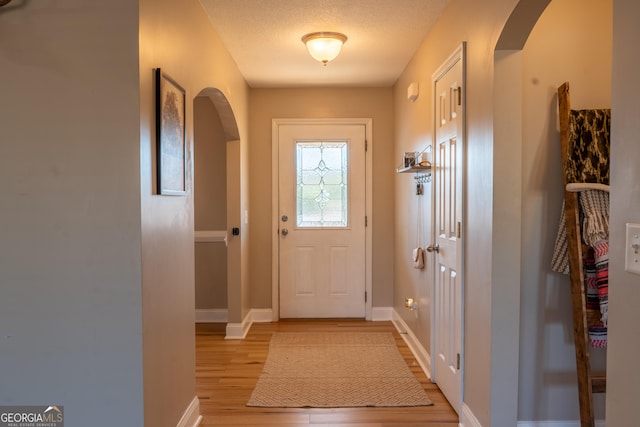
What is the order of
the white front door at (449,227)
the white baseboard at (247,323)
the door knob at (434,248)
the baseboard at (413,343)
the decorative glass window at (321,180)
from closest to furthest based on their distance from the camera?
the white front door at (449,227), the door knob at (434,248), the baseboard at (413,343), the white baseboard at (247,323), the decorative glass window at (321,180)

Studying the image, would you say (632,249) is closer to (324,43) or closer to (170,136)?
(170,136)

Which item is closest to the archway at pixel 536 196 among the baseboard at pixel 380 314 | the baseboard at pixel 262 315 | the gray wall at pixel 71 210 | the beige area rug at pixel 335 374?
the beige area rug at pixel 335 374

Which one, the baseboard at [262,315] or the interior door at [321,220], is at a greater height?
the interior door at [321,220]

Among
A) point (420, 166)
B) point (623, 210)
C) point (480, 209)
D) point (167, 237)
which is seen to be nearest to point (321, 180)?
point (420, 166)

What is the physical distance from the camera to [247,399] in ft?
9.04

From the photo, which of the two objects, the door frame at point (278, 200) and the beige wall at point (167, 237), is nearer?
the beige wall at point (167, 237)

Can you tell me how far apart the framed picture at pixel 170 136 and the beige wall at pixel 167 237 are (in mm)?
46

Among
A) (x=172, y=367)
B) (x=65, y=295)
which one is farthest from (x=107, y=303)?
(x=172, y=367)

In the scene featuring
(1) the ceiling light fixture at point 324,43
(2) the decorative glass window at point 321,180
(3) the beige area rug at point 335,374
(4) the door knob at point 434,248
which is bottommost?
(3) the beige area rug at point 335,374

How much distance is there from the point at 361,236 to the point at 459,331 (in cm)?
230

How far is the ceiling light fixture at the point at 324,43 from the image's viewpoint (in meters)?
3.03

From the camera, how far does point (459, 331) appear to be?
2.39 m

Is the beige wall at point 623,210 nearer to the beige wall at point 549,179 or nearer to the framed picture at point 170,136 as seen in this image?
the beige wall at point 549,179

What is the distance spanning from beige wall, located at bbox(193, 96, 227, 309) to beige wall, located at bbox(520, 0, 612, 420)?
316cm
